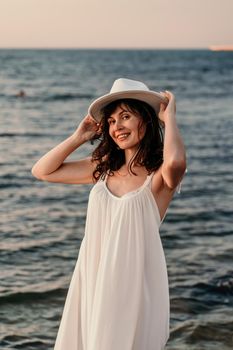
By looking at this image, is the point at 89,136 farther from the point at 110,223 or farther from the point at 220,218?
the point at 220,218

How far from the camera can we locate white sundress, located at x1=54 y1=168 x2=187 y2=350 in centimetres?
362

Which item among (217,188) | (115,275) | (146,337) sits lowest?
(217,188)

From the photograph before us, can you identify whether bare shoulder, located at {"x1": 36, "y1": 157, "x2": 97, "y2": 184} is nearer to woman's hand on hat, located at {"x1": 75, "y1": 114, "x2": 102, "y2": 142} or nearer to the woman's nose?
woman's hand on hat, located at {"x1": 75, "y1": 114, "x2": 102, "y2": 142}

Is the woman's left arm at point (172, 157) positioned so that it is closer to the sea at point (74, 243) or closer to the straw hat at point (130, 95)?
the straw hat at point (130, 95)

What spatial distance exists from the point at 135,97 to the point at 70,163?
506 millimetres

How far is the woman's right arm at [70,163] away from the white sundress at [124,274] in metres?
0.24

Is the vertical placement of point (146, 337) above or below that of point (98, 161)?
below

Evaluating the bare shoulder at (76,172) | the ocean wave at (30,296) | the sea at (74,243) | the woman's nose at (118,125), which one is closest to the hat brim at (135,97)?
the woman's nose at (118,125)

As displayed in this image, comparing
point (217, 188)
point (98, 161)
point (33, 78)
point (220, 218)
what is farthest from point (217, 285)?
point (33, 78)

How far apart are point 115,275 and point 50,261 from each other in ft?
19.3

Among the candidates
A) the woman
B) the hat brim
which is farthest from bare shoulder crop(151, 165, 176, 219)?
the hat brim

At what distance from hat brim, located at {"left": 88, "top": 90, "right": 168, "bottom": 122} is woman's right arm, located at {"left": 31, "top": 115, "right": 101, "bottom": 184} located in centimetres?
17

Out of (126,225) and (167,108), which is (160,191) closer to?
(126,225)

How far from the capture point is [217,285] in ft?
28.3
